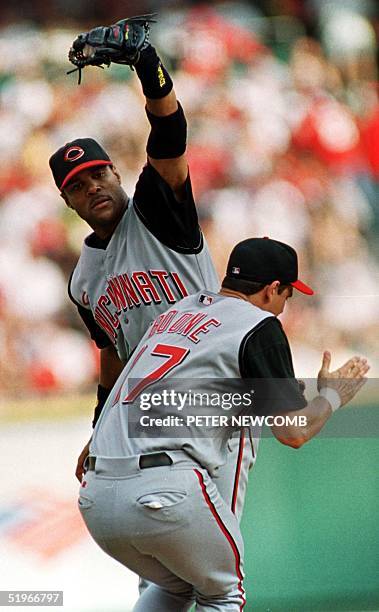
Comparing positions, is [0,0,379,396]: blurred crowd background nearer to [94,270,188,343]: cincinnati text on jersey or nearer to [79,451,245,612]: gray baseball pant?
[94,270,188,343]: cincinnati text on jersey

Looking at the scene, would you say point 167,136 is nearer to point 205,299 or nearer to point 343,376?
point 205,299

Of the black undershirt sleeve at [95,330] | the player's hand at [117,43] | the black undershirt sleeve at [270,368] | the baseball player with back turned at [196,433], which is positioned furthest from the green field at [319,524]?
the player's hand at [117,43]

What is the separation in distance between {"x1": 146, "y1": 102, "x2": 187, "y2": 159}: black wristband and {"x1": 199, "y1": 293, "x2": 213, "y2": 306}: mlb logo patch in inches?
13.6

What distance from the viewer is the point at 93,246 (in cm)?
231

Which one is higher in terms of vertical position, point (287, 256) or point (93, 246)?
point (93, 246)

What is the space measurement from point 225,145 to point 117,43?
1310 mm

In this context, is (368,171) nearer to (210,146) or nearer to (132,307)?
(210,146)

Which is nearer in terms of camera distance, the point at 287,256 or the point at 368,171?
the point at 287,256

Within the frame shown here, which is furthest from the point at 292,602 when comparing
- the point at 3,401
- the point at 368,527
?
the point at 3,401

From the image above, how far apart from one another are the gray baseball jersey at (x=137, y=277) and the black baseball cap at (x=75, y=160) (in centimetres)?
12

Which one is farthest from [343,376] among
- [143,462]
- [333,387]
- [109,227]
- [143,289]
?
[109,227]

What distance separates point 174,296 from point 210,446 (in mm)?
479

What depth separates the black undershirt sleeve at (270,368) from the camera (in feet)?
5.61
